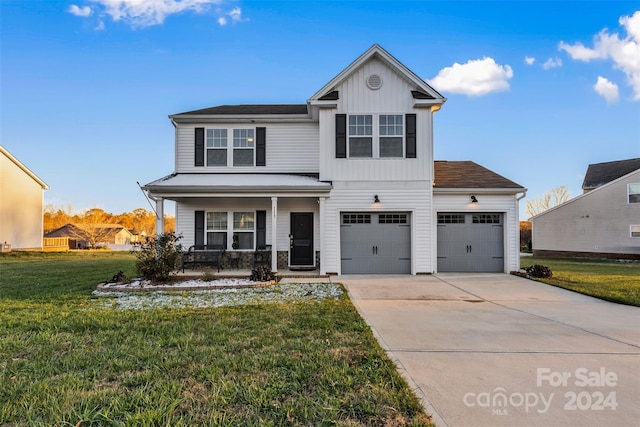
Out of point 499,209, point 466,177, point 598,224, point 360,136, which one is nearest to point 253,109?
point 360,136

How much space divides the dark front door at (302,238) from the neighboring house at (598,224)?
18.6m

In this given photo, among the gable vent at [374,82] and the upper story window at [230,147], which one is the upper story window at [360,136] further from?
the upper story window at [230,147]

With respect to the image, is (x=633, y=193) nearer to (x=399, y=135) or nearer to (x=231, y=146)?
(x=399, y=135)

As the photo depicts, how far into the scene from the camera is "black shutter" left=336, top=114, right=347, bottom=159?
38.4ft

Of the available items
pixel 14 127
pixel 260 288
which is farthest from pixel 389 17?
pixel 14 127

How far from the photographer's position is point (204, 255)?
480 inches

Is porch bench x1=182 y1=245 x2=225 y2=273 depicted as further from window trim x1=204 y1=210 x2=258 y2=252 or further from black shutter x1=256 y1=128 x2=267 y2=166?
black shutter x1=256 y1=128 x2=267 y2=166

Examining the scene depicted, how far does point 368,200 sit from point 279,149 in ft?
13.1

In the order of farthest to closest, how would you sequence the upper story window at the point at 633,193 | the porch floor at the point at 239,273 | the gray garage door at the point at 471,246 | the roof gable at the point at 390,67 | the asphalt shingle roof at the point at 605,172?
the asphalt shingle roof at the point at 605,172 < the upper story window at the point at 633,193 < the gray garage door at the point at 471,246 < the roof gable at the point at 390,67 < the porch floor at the point at 239,273

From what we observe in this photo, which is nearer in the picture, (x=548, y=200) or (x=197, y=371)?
(x=197, y=371)

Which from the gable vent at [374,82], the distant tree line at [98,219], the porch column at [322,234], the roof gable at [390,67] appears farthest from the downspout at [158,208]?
the distant tree line at [98,219]

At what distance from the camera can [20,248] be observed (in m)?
25.4

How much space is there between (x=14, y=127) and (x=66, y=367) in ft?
93.3

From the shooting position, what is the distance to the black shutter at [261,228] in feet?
41.0
